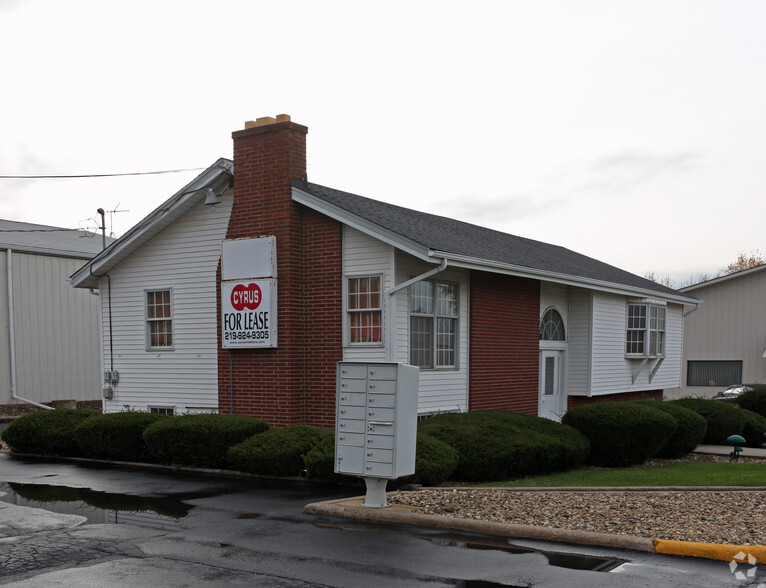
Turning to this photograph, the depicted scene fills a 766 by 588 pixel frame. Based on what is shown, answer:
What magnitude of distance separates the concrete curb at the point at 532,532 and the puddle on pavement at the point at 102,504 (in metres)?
1.77

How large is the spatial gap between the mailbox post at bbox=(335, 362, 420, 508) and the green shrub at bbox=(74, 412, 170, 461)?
5901mm

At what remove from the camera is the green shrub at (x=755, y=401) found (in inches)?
859

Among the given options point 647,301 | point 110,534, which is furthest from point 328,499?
point 647,301

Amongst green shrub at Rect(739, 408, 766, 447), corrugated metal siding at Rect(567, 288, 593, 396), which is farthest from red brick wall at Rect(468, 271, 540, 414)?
green shrub at Rect(739, 408, 766, 447)

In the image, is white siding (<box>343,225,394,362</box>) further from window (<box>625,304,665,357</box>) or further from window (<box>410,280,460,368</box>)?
window (<box>625,304,665,357</box>)

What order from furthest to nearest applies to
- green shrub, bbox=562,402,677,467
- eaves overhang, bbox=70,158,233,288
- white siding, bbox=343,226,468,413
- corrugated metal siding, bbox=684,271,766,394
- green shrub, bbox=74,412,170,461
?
1. corrugated metal siding, bbox=684,271,766,394
2. eaves overhang, bbox=70,158,233,288
3. green shrub, bbox=562,402,677,467
4. white siding, bbox=343,226,468,413
5. green shrub, bbox=74,412,170,461

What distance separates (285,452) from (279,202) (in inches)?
207

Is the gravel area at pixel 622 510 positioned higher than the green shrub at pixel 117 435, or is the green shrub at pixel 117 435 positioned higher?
the gravel area at pixel 622 510

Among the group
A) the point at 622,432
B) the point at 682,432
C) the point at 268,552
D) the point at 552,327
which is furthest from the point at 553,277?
the point at 268,552

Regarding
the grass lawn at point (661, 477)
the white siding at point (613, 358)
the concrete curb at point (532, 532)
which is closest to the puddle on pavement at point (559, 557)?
the concrete curb at point (532, 532)

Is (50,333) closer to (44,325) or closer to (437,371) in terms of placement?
(44,325)

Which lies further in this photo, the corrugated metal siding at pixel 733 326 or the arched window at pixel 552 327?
the corrugated metal siding at pixel 733 326

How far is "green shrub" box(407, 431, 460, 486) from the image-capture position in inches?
436

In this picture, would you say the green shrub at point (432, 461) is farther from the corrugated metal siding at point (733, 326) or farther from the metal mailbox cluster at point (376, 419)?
the corrugated metal siding at point (733, 326)
